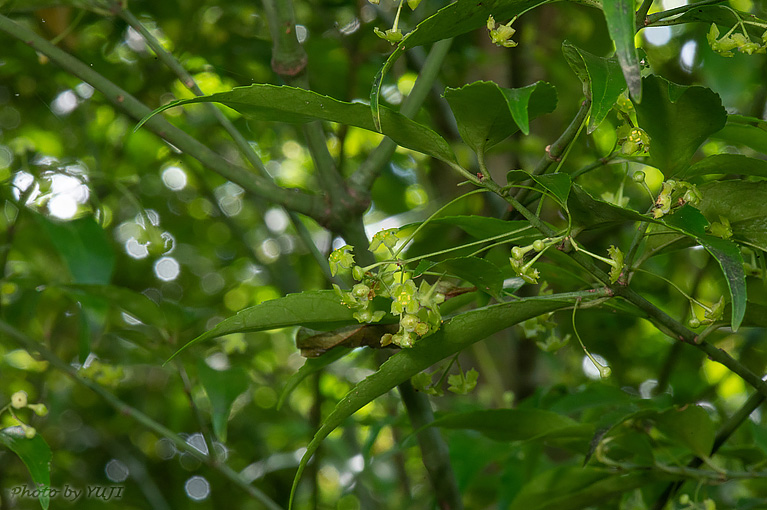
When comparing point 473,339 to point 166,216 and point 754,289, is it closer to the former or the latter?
point 754,289

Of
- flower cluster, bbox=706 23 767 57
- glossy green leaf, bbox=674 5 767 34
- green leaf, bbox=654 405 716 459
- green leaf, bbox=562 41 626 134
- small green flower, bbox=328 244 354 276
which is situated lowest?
green leaf, bbox=654 405 716 459

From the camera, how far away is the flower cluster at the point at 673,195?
15.5 inches

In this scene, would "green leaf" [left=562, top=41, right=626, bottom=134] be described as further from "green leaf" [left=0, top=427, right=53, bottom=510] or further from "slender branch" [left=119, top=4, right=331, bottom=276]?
"green leaf" [left=0, top=427, right=53, bottom=510]

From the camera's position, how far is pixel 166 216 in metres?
1.63

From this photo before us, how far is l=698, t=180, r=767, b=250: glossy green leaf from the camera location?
17.0 inches

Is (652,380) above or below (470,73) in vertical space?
below

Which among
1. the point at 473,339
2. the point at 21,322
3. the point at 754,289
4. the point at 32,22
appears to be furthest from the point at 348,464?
the point at 32,22

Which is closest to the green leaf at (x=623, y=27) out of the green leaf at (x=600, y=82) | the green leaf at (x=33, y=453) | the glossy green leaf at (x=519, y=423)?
the green leaf at (x=600, y=82)

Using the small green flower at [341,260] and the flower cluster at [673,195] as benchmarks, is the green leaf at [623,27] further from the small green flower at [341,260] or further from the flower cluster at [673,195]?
the small green flower at [341,260]

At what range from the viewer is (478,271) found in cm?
44

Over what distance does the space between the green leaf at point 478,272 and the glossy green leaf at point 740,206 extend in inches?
5.4

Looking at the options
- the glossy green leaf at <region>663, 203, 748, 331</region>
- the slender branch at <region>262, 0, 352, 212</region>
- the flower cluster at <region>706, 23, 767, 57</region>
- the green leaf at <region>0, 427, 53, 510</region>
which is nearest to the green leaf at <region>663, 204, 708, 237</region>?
the glossy green leaf at <region>663, 203, 748, 331</region>

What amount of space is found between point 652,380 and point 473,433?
0.67 m

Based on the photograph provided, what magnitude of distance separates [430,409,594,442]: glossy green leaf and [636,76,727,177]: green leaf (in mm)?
287
